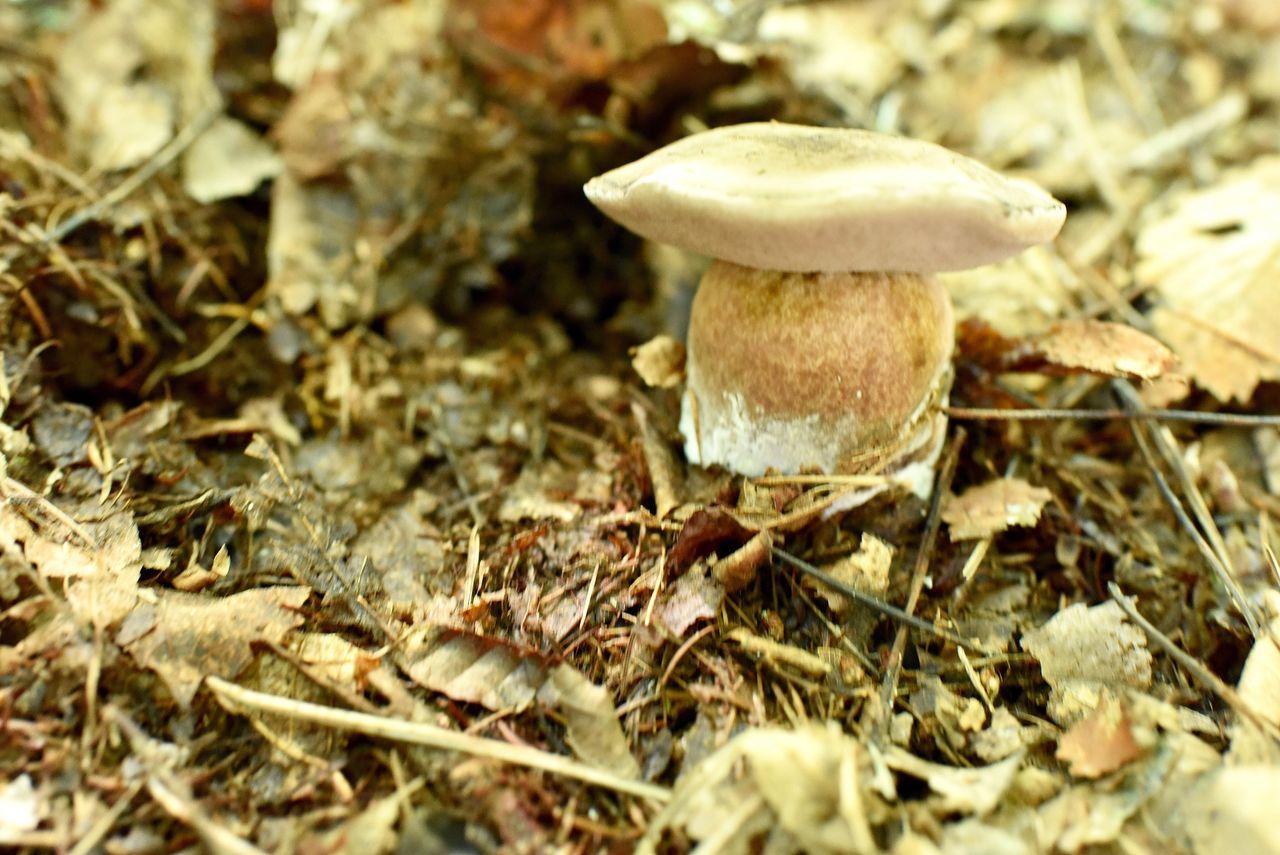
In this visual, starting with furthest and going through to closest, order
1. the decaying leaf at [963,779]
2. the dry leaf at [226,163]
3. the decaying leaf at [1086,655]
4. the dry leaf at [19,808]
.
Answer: the dry leaf at [226,163] < the decaying leaf at [1086,655] < the decaying leaf at [963,779] < the dry leaf at [19,808]

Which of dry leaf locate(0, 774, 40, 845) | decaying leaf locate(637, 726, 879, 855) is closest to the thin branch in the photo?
decaying leaf locate(637, 726, 879, 855)

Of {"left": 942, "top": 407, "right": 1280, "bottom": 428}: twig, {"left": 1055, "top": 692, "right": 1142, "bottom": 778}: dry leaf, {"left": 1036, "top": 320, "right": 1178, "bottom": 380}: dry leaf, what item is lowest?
{"left": 1055, "top": 692, "right": 1142, "bottom": 778}: dry leaf

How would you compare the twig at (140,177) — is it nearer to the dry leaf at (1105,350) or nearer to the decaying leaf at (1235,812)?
the dry leaf at (1105,350)

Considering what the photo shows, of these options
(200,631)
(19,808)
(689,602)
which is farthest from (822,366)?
(19,808)

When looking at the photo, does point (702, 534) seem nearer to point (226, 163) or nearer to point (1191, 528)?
point (1191, 528)

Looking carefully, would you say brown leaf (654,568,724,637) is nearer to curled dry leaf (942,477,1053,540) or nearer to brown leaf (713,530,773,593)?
brown leaf (713,530,773,593)

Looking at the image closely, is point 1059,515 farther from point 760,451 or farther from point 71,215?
point 71,215

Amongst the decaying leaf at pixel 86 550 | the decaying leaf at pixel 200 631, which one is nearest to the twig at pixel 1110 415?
the decaying leaf at pixel 200 631
